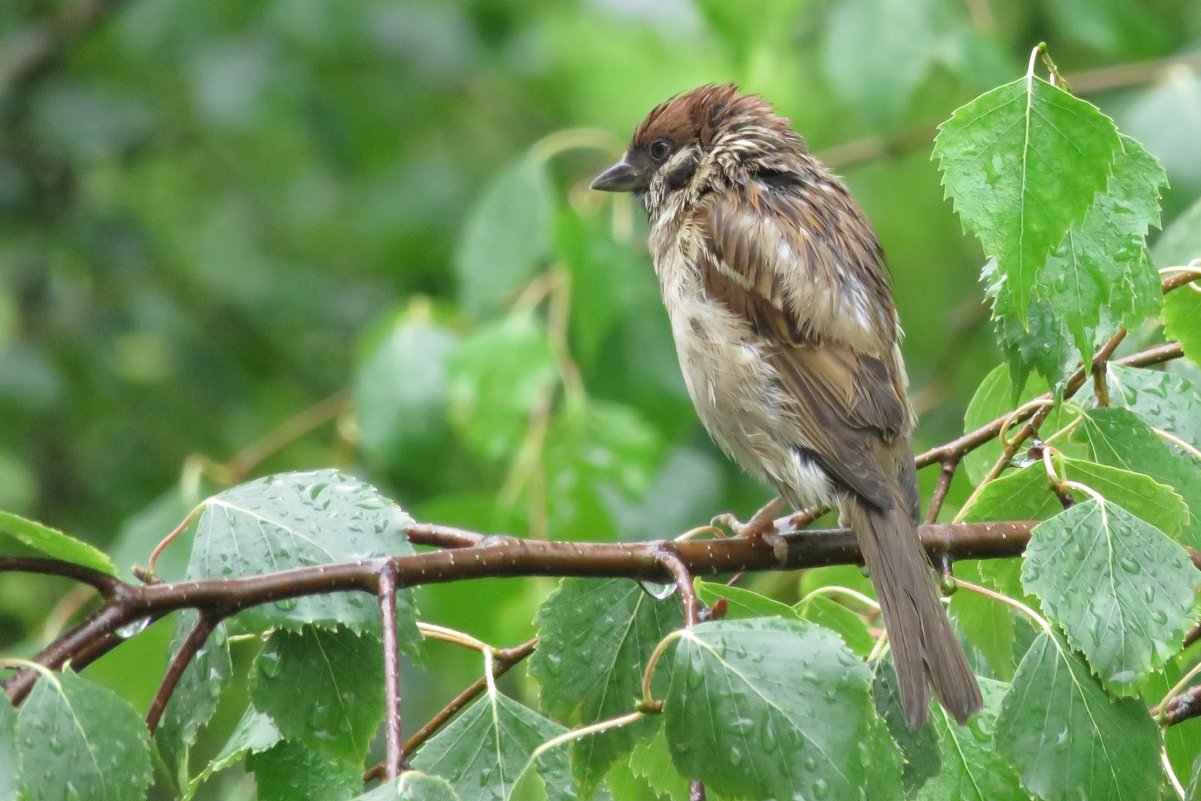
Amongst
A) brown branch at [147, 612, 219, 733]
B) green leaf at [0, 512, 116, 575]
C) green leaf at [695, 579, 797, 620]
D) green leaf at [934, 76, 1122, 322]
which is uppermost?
green leaf at [934, 76, 1122, 322]

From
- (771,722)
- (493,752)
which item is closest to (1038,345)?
(771,722)

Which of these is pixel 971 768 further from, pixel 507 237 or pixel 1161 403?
pixel 507 237

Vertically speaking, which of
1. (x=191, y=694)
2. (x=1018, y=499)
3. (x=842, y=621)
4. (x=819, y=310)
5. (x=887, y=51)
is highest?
(x=887, y=51)

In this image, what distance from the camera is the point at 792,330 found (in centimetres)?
364

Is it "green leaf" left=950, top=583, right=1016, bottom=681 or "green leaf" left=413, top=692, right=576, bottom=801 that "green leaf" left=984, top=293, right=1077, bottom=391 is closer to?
"green leaf" left=950, top=583, right=1016, bottom=681

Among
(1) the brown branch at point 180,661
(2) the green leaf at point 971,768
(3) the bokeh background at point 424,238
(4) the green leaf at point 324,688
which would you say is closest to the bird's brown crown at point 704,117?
(3) the bokeh background at point 424,238

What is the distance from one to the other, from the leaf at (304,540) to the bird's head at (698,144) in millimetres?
2183

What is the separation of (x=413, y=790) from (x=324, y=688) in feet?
1.59

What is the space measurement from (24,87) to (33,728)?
586 cm

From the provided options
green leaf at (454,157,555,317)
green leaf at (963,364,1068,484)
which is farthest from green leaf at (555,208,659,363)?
green leaf at (963,364,1068,484)

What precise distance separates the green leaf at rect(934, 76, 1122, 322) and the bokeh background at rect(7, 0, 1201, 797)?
7.16 feet

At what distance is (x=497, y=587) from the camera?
4.46 m

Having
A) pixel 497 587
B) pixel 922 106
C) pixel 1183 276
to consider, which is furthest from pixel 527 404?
pixel 922 106

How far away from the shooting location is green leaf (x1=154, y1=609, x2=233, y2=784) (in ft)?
7.38
